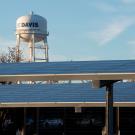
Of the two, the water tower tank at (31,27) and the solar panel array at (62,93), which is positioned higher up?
the water tower tank at (31,27)

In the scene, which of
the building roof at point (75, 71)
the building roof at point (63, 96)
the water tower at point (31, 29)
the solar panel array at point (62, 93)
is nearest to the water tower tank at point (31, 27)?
the water tower at point (31, 29)

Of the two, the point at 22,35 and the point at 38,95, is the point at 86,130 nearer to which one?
the point at 38,95

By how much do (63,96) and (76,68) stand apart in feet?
27.5

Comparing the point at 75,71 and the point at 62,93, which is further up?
the point at 75,71

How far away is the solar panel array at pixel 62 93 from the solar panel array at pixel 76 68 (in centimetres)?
515

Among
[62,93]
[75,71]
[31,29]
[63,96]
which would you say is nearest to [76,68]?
[75,71]

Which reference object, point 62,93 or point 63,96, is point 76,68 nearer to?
point 63,96

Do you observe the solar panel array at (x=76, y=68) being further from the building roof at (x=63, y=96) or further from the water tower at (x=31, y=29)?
the water tower at (x=31, y=29)

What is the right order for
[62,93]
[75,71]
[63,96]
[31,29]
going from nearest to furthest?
[75,71] < [63,96] < [62,93] < [31,29]

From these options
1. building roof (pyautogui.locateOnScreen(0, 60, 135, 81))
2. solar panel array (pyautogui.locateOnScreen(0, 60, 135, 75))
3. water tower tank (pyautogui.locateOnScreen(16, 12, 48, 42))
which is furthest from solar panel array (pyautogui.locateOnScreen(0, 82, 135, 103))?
water tower tank (pyautogui.locateOnScreen(16, 12, 48, 42))

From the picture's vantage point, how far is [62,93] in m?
29.1

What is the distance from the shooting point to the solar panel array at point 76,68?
1916 cm

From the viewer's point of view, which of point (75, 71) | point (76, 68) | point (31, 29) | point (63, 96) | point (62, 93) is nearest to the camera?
point (75, 71)

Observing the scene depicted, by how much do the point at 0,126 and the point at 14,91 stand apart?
3.04 m
